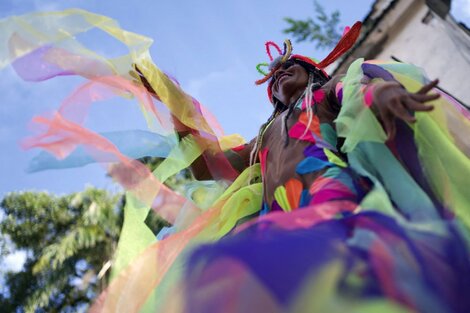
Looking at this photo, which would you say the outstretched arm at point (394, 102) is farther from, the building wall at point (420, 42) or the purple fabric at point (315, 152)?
the building wall at point (420, 42)

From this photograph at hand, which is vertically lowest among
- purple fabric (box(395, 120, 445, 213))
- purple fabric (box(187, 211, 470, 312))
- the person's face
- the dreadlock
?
the dreadlock

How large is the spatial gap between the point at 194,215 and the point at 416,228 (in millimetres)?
1113

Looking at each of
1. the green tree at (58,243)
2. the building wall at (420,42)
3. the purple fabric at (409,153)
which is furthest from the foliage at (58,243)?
the purple fabric at (409,153)

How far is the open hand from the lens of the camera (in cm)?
136

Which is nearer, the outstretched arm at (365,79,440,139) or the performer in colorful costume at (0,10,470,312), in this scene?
the performer in colorful costume at (0,10,470,312)

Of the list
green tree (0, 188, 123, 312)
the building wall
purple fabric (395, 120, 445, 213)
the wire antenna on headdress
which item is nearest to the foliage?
green tree (0, 188, 123, 312)

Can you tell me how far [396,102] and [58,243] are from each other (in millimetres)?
7887

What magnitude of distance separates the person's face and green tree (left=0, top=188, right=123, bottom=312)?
20.7ft

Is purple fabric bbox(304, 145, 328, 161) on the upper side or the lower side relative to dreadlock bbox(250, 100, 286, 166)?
upper

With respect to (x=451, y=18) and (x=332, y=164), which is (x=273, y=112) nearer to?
(x=332, y=164)

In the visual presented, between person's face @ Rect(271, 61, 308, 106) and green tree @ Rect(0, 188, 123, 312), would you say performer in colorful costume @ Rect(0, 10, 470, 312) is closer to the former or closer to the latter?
person's face @ Rect(271, 61, 308, 106)

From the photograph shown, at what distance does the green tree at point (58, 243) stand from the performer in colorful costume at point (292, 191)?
6.26 m

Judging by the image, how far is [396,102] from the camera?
1.39 meters

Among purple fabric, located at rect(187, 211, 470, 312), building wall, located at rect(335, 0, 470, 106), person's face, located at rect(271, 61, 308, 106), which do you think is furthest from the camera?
building wall, located at rect(335, 0, 470, 106)
